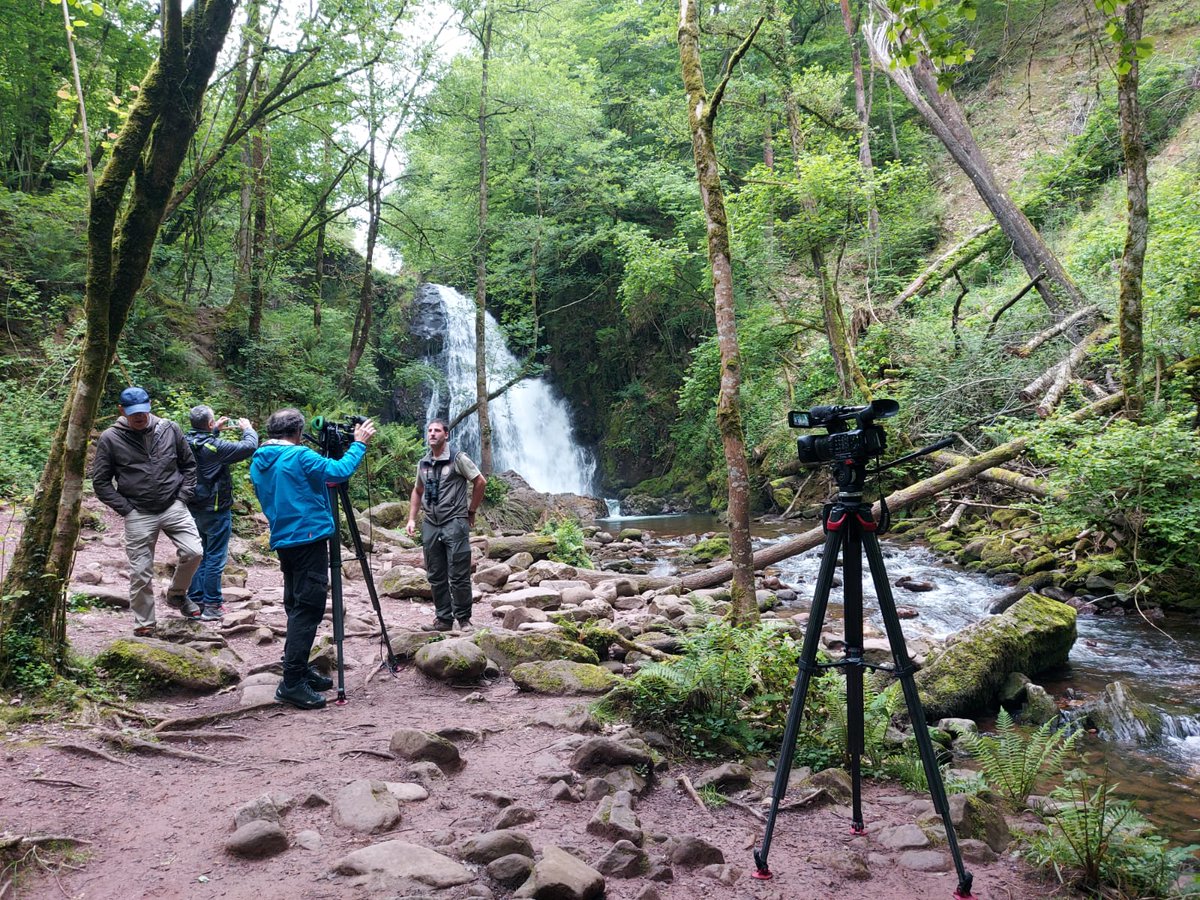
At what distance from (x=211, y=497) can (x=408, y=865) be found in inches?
216

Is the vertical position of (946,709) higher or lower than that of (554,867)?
lower

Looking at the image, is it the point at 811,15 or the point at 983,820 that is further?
the point at 811,15

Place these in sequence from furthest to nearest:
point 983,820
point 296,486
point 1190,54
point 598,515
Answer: point 598,515
point 1190,54
point 296,486
point 983,820

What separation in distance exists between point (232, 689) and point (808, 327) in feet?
47.6

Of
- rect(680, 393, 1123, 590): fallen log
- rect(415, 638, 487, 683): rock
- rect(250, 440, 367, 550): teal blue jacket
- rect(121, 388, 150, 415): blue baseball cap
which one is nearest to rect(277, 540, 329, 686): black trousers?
rect(250, 440, 367, 550): teal blue jacket

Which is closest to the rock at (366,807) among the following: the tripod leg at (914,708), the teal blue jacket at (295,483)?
the teal blue jacket at (295,483)

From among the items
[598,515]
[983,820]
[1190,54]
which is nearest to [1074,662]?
[983,820]

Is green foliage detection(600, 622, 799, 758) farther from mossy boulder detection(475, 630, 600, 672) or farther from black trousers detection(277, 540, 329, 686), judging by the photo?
black trousers detection(277, 540, 329, 686)

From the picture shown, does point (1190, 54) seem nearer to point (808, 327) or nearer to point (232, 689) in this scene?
point (808, 327)

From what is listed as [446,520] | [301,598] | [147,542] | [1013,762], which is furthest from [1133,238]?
[147,542]

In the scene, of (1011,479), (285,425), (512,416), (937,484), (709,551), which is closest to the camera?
(285,425)

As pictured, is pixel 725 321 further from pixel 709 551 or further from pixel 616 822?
pixel 709 551

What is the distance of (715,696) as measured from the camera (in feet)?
15.6

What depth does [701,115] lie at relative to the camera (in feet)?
21.6
